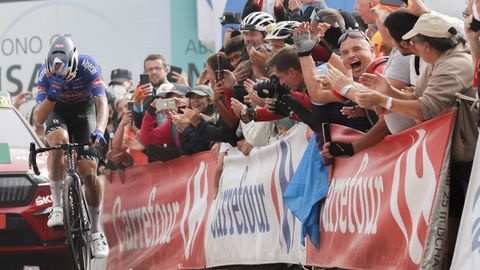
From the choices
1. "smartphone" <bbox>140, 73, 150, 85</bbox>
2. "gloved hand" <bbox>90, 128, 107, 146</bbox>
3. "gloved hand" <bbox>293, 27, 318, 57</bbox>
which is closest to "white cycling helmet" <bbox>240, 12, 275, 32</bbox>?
"gloved hand" <bbox>90, 128, 107, 146</bbox>

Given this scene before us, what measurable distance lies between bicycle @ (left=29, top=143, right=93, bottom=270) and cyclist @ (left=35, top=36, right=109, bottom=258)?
0.18 m

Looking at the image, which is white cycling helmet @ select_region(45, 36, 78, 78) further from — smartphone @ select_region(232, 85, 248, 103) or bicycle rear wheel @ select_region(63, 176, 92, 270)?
smartphone @ select_region(232, 85, 248, 103)

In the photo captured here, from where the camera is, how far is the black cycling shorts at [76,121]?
12.6 meters

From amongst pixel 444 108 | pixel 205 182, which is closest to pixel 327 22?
pixel 444 108

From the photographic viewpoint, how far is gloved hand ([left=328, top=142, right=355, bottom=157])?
872cm

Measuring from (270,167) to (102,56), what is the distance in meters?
11.9

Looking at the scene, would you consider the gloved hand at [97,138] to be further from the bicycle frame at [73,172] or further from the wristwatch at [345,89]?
the wristwatch at [345,89]

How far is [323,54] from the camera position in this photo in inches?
376

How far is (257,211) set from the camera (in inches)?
430

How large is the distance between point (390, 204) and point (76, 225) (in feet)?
15.8

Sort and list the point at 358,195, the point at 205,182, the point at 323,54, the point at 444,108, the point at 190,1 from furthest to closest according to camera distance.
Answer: the point at 190,1 → the point at 205,182 → the point at 323,54 → the point at 358,195 → the point at 444,108

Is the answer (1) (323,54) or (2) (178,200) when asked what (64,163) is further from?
(1) (323,54)

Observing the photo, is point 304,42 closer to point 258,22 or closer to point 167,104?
point 258,22

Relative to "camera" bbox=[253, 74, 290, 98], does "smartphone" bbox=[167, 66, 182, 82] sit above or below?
below
